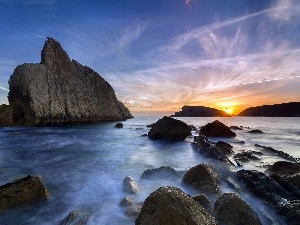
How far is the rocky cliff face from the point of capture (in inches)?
1919

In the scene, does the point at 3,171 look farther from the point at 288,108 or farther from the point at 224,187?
the point at 288,108

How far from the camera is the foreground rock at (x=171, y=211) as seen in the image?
441 centimetres

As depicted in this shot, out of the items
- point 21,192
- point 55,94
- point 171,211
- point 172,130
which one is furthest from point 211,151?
point 55,94

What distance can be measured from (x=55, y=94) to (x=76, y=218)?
55.8 m

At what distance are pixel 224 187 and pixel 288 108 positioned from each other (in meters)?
173

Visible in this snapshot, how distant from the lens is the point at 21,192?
6891 mm

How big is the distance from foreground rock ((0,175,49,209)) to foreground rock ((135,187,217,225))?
411cm

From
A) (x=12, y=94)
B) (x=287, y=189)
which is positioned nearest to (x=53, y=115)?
(x=12, y=94)

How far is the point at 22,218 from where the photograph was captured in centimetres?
618

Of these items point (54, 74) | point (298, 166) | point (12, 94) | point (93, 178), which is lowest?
point (93, 178)

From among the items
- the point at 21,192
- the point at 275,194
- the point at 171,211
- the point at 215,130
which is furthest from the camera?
the point at 215,130

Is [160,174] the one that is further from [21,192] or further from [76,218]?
[21,192]

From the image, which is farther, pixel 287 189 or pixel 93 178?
pixel 93 178

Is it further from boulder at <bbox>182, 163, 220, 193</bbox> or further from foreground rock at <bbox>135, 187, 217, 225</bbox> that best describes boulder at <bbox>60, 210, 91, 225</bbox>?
boulder at <bbox>182, 163, 220, 193</bbox>
